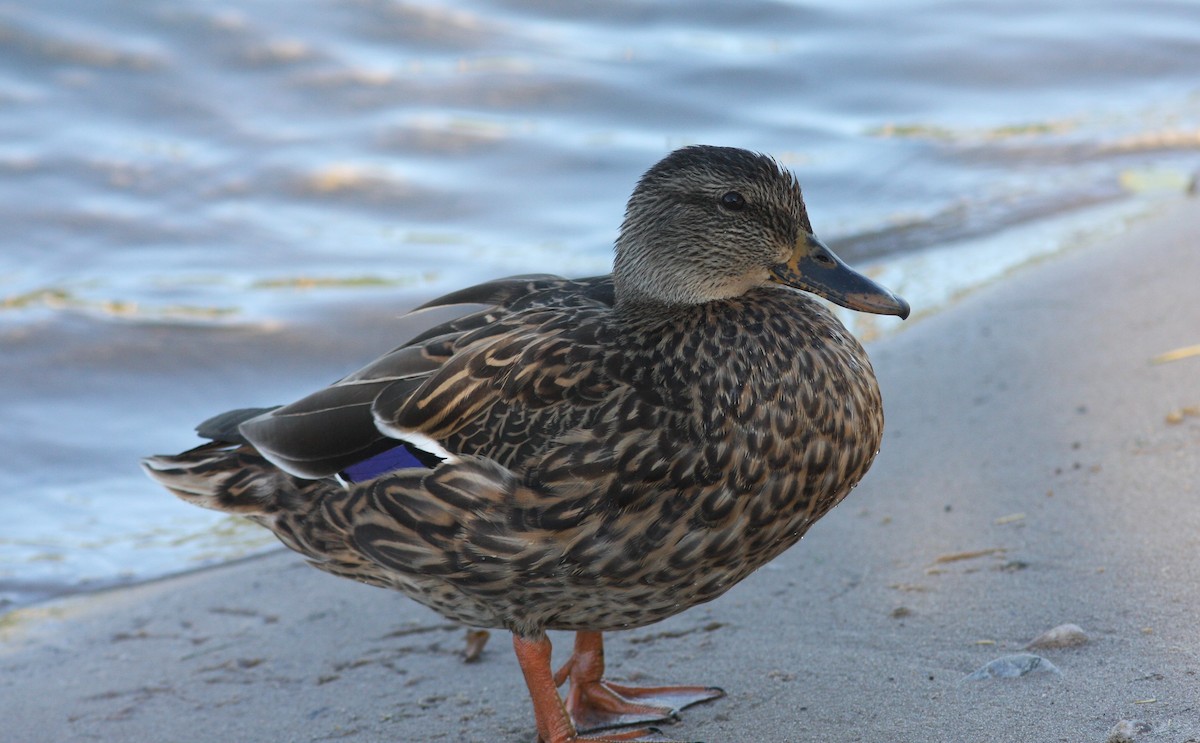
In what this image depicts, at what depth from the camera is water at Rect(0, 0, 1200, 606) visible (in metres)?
6.25

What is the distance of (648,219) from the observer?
3.38 m

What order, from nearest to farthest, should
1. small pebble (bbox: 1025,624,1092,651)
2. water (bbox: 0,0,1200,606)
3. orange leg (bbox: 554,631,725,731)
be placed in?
small pebble (bbox: 1025,624,1092,651) → orange leg (bbox: 554,631,725,731) → water (bbox: 0,0,1200,606)

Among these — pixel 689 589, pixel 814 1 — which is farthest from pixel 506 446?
pixel 814 1

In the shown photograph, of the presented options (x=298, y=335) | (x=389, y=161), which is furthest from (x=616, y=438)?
(x=389, y=161)

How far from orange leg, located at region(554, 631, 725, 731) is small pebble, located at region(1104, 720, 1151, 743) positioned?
98 centimetres

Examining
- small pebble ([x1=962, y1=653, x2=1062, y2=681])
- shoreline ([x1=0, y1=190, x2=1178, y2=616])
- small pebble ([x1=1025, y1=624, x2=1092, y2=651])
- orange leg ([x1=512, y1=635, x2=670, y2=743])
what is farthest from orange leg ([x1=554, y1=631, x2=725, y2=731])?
shoreline ([x1=0, y1=190, x2=1178, y2=616])

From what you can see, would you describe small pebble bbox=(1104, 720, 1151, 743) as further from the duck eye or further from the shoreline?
the shoreline

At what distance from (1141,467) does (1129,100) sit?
6.09 m

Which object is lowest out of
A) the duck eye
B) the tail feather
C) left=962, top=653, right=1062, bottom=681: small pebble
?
left=962, top=653, right=1062, bottom=681: small pebble

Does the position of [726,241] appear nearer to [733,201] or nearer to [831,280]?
[733,201]

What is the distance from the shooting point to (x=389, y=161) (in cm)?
880

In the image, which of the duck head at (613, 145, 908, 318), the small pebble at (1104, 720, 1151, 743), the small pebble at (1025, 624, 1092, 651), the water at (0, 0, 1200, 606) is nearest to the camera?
the small pebble at (1104, 720, 1151, 743)

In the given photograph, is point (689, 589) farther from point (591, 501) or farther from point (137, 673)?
point (137, 673)

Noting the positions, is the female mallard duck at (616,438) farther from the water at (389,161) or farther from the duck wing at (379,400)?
the water at (389,161)
